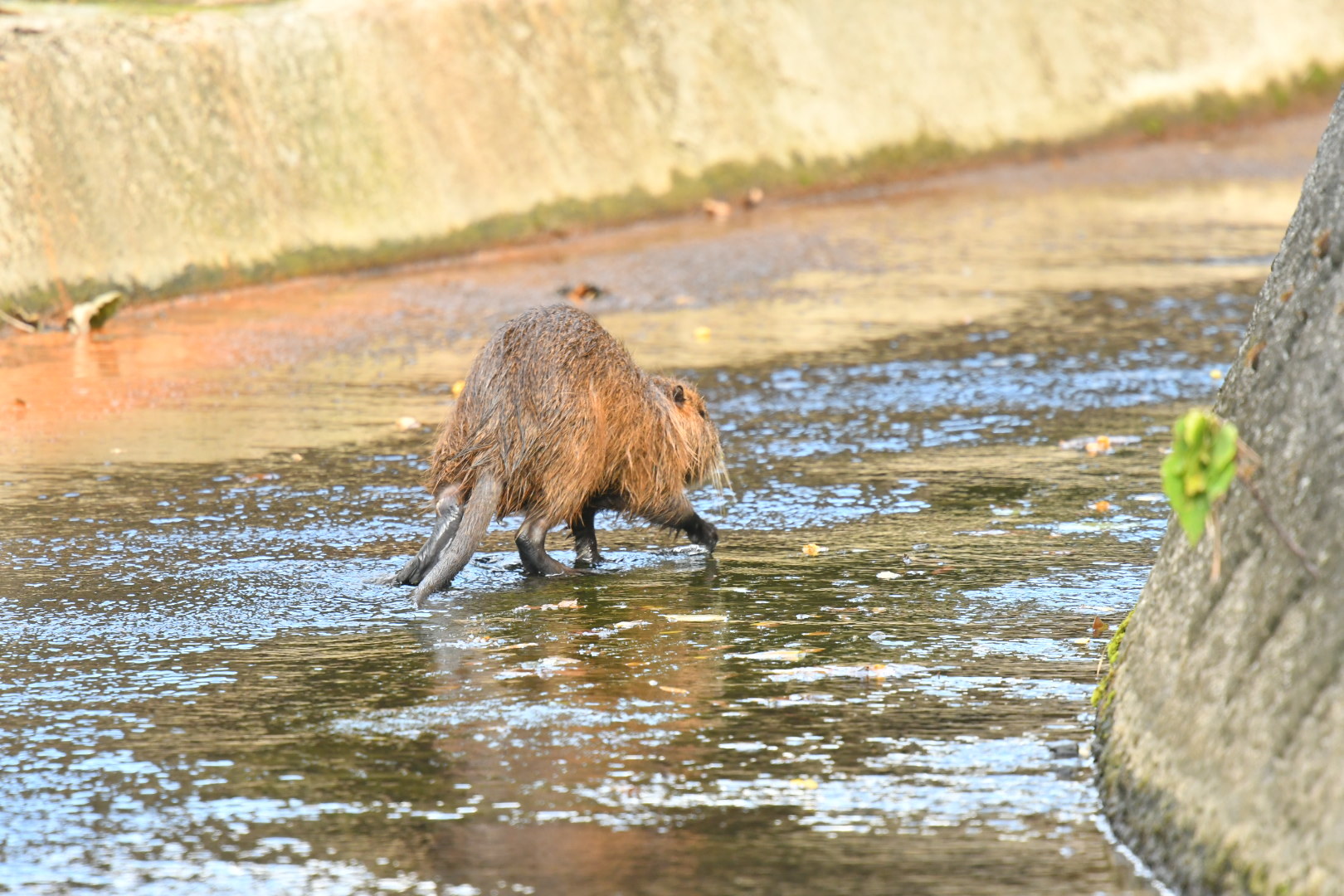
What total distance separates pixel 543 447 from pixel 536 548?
11.1 inches

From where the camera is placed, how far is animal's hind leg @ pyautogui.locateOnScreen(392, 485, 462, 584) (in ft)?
15.8

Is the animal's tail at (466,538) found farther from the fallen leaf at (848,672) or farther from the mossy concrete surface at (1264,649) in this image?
the mossy concrete surface at (1264,649)

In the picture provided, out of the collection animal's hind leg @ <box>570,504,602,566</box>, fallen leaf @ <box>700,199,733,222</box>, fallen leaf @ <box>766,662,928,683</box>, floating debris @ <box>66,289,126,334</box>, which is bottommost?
fallen leaf @ <box>766,662,928,683</box>

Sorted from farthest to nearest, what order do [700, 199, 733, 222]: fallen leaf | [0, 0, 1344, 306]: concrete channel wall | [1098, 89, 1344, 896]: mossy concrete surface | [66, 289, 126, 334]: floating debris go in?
[700, 199, 733, 222]: fallen leaf < [0, 0, 1344, 306]: concrete channel wall < [66, 289, 126, 334]: floating debris < [1098, 89, 1344, 896]: mossy concrete surface

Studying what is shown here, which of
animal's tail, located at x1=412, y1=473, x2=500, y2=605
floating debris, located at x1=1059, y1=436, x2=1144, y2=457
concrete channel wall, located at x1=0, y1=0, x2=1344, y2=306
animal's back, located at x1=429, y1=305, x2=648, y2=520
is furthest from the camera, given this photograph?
concrete channel wall, located at x1=0, y1=0, x2=1344, y2=306

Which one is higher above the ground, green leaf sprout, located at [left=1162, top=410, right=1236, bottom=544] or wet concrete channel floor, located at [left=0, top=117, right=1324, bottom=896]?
green leaf sprout, located at [left=1162, top=410, right=1236, bottom=544]

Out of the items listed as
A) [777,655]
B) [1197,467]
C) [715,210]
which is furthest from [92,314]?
[1197,467]

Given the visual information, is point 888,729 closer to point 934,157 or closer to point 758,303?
point 758,303

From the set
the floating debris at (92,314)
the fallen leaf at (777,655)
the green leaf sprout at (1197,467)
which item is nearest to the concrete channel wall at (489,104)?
the floating debris at (92,314)

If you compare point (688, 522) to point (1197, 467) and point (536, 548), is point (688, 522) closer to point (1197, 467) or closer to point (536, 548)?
point (536, 548)

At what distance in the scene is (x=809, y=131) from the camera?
42.8 ft

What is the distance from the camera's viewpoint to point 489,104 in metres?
11.5

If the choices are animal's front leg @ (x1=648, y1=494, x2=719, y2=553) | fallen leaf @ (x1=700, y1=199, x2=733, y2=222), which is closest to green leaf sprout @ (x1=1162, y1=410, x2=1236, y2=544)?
animal's front leg @ (x1=648, y1=494, x2=719, y2=553)

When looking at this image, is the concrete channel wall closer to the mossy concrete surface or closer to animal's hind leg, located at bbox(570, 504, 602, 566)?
animal's hind leg, located at bbox(570, 504, 602, 566)
